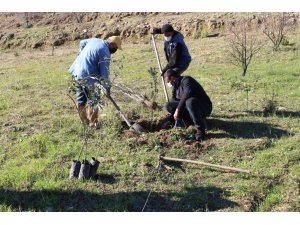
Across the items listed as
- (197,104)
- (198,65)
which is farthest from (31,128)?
(198,65)

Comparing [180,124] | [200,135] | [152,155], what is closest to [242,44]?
[180,124]

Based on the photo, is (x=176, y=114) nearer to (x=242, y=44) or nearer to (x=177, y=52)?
(x=177, y=52)

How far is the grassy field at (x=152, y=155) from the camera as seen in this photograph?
4.48 meters

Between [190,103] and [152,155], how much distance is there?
36.7 inches

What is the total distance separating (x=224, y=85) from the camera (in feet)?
30.8

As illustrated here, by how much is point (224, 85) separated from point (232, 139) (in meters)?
3.61

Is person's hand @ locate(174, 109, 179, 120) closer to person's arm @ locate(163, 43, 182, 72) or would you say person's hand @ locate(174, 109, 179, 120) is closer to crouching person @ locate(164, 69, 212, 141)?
crouching person @ locate(164, 69, 212, 141)

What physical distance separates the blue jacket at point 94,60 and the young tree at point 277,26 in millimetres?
8449

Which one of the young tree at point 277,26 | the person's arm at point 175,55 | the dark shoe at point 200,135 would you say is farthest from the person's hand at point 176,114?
the young tree at point 277,26

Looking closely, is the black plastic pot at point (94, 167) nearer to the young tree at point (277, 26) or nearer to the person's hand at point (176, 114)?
the person's hand at point (176, 114)

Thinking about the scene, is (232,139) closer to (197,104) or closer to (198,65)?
(197,104)

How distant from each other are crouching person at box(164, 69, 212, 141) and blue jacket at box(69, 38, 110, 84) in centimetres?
84

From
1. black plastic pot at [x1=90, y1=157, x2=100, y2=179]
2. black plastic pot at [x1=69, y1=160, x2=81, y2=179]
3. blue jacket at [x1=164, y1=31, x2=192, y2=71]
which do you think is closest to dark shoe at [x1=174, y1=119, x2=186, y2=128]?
blue jacket at [x1=164, y1=31, x2=192, y2=71]

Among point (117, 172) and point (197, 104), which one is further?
point (197, 104)
